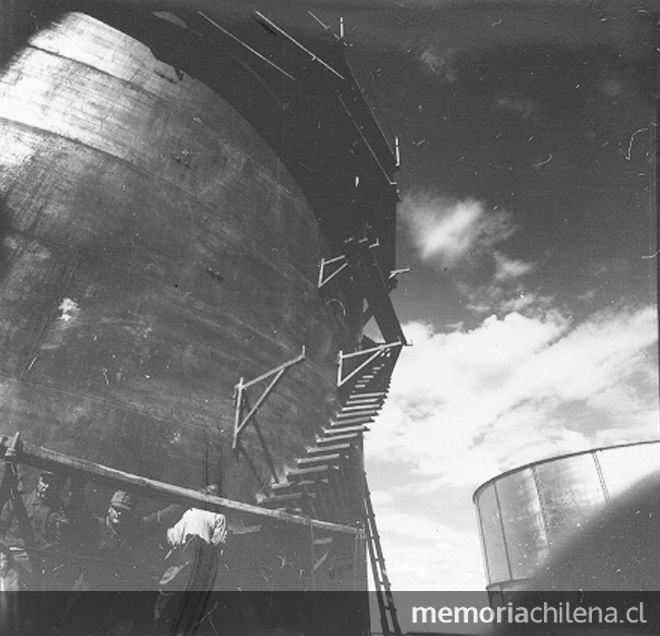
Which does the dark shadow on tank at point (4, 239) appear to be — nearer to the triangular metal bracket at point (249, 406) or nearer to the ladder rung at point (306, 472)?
the triangular metal bracket at point (249, 406)

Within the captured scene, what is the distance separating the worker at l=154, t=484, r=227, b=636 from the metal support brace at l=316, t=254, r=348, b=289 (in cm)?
509

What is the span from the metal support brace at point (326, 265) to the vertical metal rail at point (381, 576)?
4.15 metres

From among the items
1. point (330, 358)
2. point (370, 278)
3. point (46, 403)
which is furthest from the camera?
point (370, 278)

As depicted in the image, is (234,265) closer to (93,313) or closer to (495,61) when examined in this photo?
(93,313)

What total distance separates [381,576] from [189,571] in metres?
5.12

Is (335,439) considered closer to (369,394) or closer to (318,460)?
(318,460)

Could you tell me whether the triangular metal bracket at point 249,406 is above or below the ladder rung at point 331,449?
above

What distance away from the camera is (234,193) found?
825 cm

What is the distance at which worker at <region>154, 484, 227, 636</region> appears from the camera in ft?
16.8

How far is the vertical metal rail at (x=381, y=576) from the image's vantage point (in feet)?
27.7

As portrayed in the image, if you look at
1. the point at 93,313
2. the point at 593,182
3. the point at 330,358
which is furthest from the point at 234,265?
the point at 593,182

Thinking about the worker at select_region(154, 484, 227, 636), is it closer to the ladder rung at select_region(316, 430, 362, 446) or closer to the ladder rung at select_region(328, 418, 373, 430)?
the ladder rung at select_region(316, 430, 362, 446)

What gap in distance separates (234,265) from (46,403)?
3.26 meters

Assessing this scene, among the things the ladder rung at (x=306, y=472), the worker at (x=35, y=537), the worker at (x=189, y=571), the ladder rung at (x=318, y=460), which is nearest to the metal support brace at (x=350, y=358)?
the ladder rung at (x=318, y=460)
